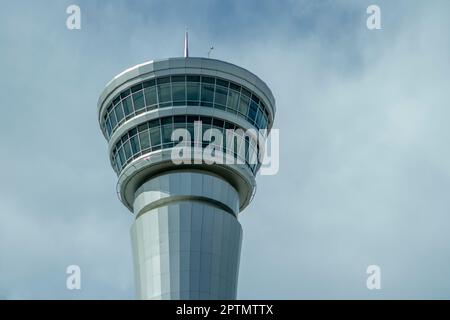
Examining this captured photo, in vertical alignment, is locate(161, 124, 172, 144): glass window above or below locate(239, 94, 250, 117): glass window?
below

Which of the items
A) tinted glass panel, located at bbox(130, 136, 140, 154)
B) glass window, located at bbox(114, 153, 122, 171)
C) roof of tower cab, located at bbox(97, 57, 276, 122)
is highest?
roof of tower cab, located at bbox(97, 57, 276, 122)

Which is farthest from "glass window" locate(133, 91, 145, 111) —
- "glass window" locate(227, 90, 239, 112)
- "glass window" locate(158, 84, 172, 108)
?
"glass window" locate(227, 90, 239, 112)

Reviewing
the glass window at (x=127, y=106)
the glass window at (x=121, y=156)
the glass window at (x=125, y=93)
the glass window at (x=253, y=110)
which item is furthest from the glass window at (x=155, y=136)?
the glass window at (x=253, y=110)

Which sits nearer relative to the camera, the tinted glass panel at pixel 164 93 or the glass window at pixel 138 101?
the tinted glass panel at pixel 164 93

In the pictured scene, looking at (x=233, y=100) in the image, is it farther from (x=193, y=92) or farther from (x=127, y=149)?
(x=127, y=149)

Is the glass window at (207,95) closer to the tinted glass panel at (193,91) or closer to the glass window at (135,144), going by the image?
the tinted glass panel at (193,91)

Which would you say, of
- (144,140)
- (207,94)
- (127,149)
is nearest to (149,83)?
(144,140)

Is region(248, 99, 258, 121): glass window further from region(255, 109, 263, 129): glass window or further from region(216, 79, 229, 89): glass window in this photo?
region(216, 79, 229, 89): glass window
